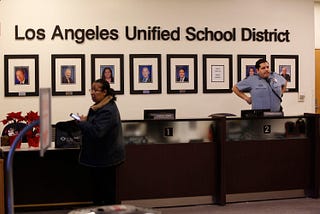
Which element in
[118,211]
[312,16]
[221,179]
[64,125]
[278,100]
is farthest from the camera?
[312,16]

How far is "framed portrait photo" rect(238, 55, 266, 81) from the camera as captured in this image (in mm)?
9398

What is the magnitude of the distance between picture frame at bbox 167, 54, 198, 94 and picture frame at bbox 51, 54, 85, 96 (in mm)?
1431

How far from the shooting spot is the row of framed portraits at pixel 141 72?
8.56 meters

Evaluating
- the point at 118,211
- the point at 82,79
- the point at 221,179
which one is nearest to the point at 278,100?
the point at 221,179

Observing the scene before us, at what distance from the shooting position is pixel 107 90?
585 cm


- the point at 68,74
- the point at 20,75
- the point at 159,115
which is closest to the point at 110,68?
the point at 68,74

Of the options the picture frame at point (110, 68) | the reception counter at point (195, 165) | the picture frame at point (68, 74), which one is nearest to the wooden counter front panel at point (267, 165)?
the reception counter at point (195, 165)

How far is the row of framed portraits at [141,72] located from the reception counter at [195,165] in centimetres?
209

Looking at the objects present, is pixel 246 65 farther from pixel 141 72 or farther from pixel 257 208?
pixel 257 208

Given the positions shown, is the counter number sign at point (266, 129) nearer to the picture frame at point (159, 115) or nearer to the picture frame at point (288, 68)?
the picture frame at point (159, 115)

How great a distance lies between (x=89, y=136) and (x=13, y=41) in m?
3.49

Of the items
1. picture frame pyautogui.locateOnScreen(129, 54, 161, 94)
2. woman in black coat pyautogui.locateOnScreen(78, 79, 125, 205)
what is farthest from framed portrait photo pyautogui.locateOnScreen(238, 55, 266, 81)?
woman in black coat pyautogui.locateOnScreen(78, 79, 125, 205)

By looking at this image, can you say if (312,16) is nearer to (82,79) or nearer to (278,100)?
(278,100)

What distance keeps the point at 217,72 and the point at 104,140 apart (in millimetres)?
4013
